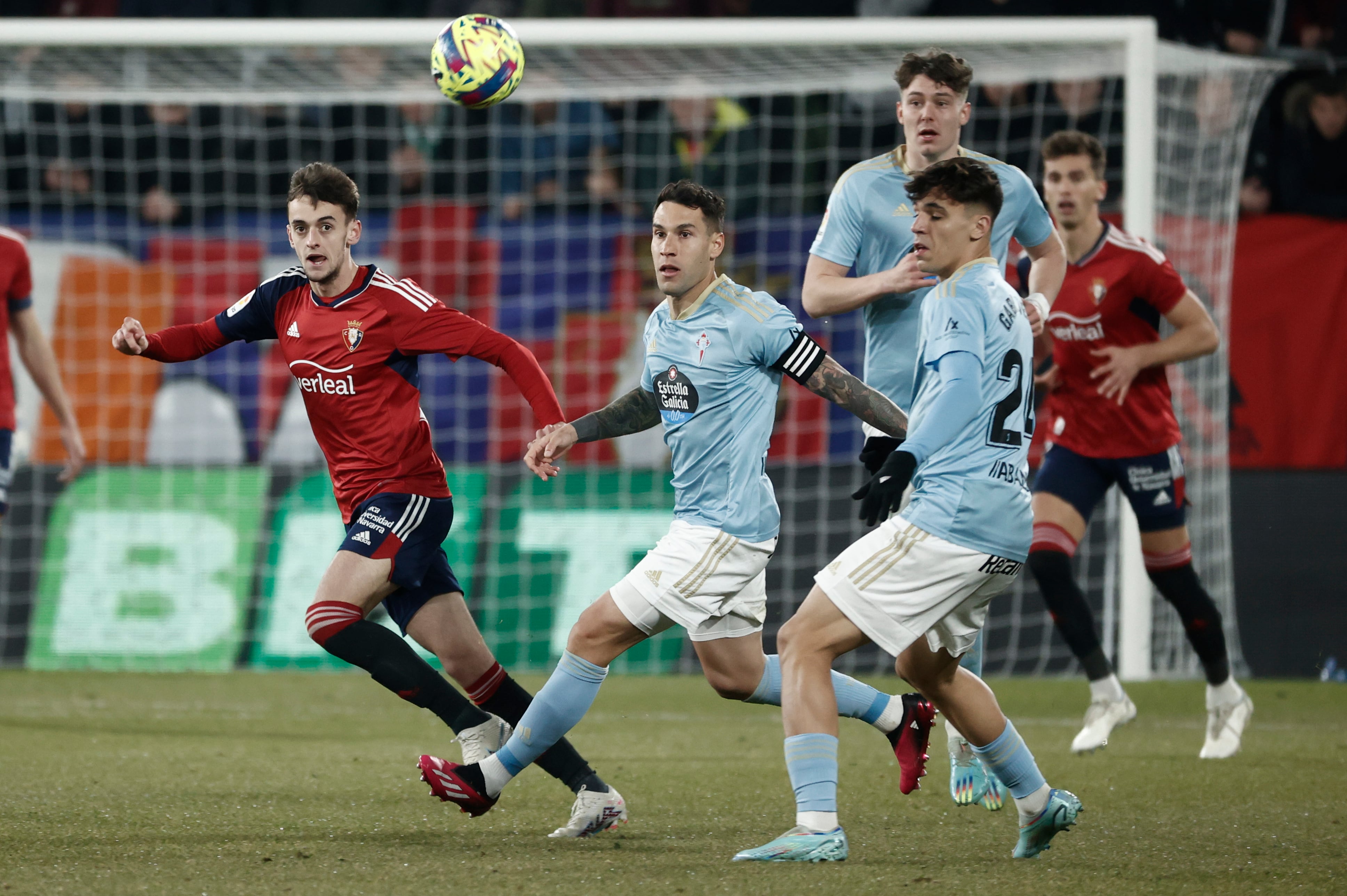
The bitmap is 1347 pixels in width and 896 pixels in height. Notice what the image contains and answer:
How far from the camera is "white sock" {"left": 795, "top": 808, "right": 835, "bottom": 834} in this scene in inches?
152

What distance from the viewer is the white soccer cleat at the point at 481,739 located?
4598mm

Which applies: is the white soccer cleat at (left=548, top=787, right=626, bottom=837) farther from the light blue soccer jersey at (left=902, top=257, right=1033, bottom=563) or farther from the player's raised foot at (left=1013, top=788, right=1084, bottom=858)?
the light blue soccer jersey at (left=902, top=257, right=1033, bottom=563)

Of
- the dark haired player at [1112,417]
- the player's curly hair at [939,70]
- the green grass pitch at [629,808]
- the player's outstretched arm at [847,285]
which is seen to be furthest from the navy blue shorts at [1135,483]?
the player's curly hair at [939,70]

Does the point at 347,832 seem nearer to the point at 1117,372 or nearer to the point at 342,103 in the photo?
the point at 1117,372

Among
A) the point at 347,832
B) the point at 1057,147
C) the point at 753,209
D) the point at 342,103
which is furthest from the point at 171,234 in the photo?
the point at 347,832

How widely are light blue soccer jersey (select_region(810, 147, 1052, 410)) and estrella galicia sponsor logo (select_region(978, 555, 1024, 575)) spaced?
120 cm

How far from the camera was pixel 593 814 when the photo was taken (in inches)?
175

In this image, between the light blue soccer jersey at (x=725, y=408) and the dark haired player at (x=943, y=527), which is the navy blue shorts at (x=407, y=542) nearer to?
the light blue soccer jersey at (x=725, y=408)

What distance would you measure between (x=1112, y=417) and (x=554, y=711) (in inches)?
121

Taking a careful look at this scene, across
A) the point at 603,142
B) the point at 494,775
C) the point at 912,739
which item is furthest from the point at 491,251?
the point at 494,775

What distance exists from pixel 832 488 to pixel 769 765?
3.36 metres

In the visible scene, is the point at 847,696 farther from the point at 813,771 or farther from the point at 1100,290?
the point at 1100,290

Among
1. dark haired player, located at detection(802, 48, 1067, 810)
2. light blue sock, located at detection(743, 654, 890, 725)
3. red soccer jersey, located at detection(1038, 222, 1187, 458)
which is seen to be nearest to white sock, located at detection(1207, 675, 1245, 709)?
red soccer jersey, located at detection(1038, 222, 1187, 458)

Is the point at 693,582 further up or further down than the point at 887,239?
further down
